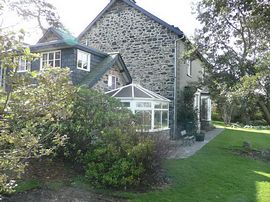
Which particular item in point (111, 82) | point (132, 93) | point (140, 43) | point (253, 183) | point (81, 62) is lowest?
point (253, 183)

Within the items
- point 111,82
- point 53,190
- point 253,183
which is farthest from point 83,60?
point 253,183

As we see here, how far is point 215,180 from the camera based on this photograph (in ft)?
29.1

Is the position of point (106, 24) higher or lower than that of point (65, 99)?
higher

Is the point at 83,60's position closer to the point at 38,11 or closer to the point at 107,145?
the point at 107,145

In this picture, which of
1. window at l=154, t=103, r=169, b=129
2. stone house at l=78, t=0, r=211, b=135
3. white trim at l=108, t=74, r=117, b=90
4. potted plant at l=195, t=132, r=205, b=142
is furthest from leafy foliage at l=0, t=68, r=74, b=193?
stone house at l=78, t=0, r=211, b=135

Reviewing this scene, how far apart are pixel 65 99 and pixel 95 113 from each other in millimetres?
5077

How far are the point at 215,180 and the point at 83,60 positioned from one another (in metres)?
9.98

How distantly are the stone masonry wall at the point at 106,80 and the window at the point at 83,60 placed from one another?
107cm

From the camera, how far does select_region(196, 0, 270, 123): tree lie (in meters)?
12.4

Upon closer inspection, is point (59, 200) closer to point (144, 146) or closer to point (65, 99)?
point (144, 146)

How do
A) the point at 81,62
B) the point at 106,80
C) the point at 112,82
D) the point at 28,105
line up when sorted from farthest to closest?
the point at 112,82 → the point at 106,80 → the point at 81,62 → the point at 28,105

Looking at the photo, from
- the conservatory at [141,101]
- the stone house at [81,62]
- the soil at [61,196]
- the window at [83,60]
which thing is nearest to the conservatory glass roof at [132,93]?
the conservatory at [141,101]

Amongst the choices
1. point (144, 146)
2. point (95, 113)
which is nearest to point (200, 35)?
point (95, 113)

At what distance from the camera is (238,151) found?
14.7 meters
